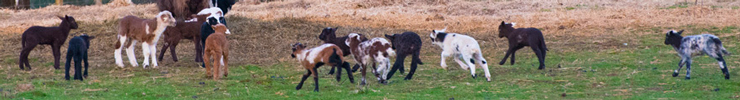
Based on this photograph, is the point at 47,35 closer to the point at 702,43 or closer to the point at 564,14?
the point at 702,43

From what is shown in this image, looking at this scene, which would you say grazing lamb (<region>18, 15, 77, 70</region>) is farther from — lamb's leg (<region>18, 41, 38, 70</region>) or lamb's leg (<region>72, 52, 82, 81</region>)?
lamb's leg (<region>72, 52, 82, 81</region>)

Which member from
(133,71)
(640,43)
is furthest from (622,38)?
(133,71)

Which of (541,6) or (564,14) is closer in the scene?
(564,14)

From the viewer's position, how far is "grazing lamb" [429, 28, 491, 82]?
28.7 ft

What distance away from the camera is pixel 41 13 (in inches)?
798

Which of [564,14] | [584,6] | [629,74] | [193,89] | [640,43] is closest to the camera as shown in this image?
[193,89]

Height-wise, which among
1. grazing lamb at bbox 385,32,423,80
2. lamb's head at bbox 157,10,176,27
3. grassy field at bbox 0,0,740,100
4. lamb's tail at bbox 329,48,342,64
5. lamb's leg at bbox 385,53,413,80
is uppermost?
lamb's head at bbox 157,10,176,27

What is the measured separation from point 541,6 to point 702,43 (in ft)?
31.7

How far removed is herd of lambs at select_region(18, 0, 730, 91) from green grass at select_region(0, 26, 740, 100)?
0.51 feet

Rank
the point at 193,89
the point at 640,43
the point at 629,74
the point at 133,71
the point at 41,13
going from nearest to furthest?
the point at 193,89 → the point at 629,74 → the point at 133,71 → the point at 640,43 → the point at 41,13

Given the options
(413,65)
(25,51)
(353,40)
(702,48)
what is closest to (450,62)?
(413,65)

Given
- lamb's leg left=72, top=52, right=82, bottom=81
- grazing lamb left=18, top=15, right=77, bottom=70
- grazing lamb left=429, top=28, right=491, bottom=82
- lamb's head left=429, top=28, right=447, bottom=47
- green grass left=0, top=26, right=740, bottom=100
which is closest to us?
green grass left=0, top=26, right=740, bottom=100

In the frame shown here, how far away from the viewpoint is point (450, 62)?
1073cm

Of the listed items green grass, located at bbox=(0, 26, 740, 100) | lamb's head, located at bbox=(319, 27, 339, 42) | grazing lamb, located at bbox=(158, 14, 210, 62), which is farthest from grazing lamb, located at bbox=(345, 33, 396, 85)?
grazing lamb, located at bbox=(158, 14, 210, 62)
